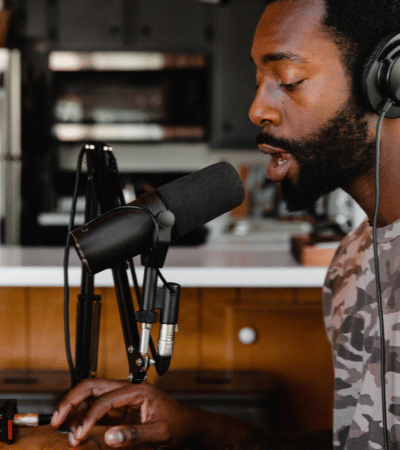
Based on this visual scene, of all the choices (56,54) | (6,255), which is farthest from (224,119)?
(6,255)

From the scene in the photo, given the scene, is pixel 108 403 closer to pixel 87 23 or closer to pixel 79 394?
pixel 79 394

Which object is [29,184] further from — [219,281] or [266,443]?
[266,443]

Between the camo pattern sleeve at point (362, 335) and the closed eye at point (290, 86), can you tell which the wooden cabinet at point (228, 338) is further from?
the closed eye at point (290, 86)

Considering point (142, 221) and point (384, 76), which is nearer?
point (142, 221)

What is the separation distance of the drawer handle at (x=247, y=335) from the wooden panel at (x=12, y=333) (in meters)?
0.55

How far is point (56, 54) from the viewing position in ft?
9.75

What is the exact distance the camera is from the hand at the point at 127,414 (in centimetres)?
68

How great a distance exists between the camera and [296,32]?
0.76m

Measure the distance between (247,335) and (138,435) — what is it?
0.64 meters

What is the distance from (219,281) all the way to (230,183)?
0.62 meters

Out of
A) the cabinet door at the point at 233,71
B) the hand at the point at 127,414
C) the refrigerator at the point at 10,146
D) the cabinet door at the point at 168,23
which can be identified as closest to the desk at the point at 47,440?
the hand at the point at 127,414

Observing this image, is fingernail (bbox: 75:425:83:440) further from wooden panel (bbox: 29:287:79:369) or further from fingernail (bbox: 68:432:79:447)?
wooden panel (bbox: 29:287:79:369)

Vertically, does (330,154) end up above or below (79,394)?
above

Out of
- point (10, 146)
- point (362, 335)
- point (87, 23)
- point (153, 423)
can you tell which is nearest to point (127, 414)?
point (153, 423)
